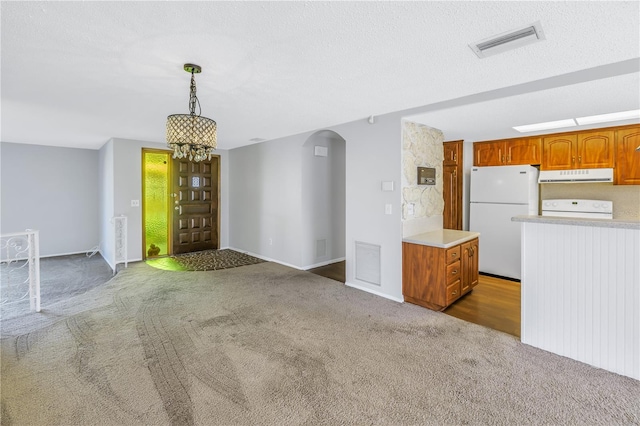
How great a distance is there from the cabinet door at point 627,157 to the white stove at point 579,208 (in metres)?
0.37

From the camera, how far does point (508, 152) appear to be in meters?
4.73

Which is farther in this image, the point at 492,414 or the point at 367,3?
the point at 492,414

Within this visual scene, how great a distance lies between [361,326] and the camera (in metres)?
3.03

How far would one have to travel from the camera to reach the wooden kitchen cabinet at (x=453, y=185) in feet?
16.7

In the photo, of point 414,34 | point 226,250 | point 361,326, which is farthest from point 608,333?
point 226,250

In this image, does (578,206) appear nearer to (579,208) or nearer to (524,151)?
(579,208)

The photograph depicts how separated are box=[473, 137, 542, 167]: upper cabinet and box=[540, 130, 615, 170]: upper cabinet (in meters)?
0.11

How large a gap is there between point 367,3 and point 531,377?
2.70m

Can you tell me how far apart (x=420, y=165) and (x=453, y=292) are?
5.34 feet

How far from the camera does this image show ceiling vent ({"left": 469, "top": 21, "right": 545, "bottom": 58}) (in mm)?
1827

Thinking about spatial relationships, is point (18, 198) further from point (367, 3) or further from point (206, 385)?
point (367, 3)

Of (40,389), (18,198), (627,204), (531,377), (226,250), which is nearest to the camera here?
(40,389)

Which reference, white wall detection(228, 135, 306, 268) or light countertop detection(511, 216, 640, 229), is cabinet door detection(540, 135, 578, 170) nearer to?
light countertop detection(511, 216, 640, 229)

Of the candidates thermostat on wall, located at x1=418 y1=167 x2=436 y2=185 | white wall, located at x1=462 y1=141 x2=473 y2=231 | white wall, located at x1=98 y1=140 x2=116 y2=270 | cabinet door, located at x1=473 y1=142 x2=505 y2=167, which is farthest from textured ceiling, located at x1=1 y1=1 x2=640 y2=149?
white wall, located at x1=98 y1=140 x2=116 y2=270
